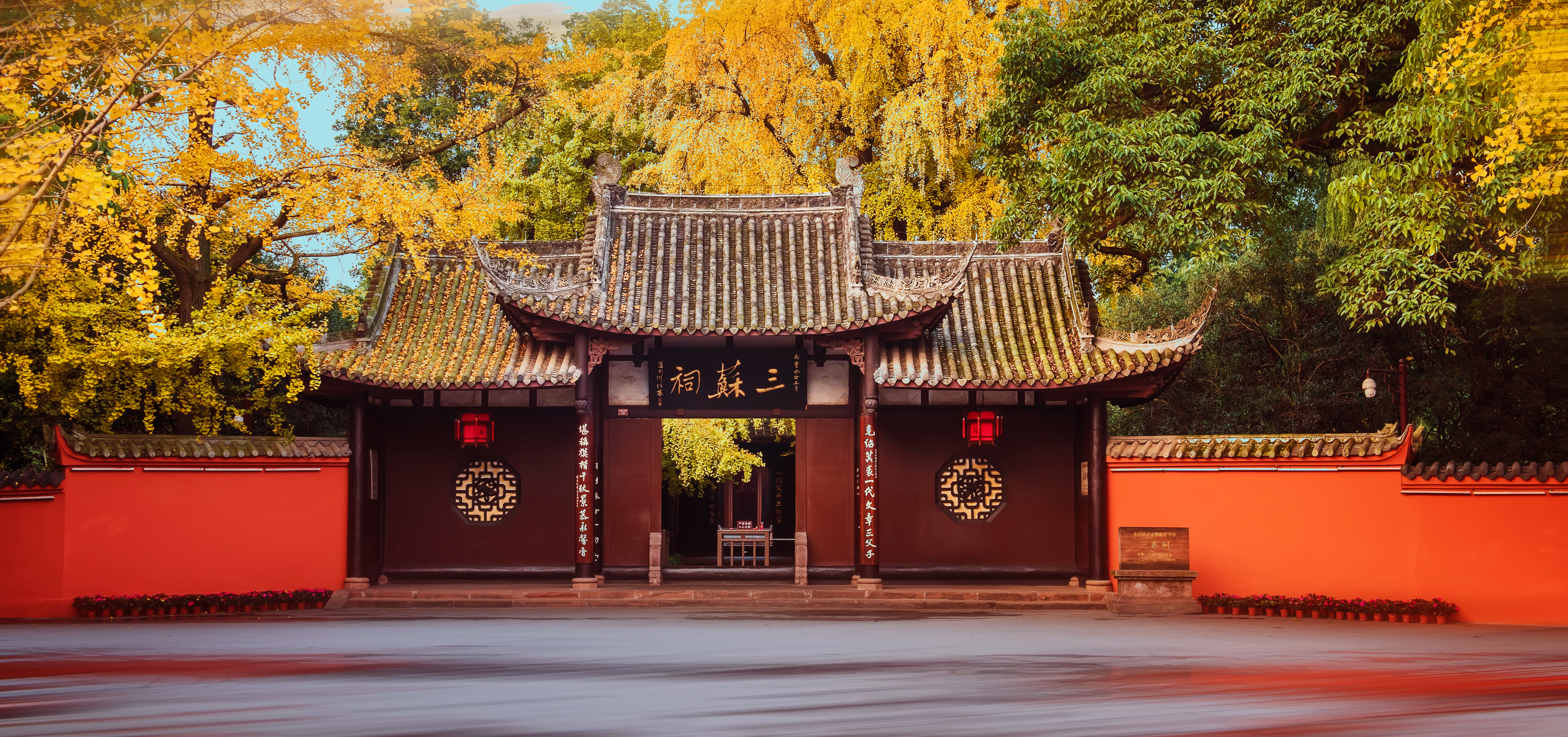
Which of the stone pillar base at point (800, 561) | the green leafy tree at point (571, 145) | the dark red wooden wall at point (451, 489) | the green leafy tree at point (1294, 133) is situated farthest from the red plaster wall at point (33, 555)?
the green leafy tree at point (1294, 133)

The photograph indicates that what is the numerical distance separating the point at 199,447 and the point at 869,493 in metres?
6.86

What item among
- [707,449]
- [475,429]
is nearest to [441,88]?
[707,449]

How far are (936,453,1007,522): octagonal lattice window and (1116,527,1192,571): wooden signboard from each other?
197cm

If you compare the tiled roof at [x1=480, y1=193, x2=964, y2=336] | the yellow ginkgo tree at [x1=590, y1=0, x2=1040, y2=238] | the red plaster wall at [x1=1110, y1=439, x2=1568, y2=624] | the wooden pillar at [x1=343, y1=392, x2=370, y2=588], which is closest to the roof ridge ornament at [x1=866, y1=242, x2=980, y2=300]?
the tiled roof at [x1=480, y1=193, x2=964, y2=336]

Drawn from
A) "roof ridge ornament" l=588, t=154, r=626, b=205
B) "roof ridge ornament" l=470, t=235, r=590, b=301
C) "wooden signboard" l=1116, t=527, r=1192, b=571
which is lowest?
"wooden signboard" l=1116, t=527, r=1192, b=571

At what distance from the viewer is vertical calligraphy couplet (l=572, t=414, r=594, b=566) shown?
41.1 ft

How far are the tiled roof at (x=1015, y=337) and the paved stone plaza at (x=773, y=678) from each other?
273 cm

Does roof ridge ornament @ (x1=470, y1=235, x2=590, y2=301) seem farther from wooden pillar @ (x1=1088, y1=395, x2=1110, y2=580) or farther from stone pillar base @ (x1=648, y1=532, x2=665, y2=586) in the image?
wooden pillar @ (x1=1088, y1=395, x2=1110, y2=580)

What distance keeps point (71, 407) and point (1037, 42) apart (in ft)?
36.3

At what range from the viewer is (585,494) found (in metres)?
12.6

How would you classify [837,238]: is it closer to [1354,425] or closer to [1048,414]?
[1048,414]

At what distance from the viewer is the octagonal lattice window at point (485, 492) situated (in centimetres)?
1357

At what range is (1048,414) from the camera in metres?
13.6

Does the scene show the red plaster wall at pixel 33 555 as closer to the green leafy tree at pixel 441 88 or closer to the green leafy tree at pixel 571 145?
the green leafy tree at pixel 441 88
